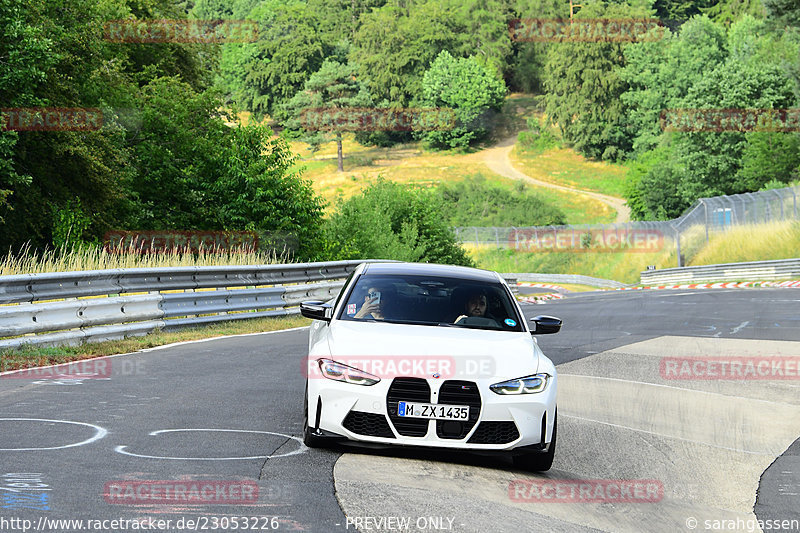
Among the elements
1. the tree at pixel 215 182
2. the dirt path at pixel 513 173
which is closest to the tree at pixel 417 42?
the dirt path at pixel 513 173

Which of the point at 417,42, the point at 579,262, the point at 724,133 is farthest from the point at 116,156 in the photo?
the point at 417,42

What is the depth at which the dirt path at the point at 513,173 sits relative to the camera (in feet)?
331

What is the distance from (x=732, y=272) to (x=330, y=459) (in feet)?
134

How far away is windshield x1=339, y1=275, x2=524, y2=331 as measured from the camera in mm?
8523

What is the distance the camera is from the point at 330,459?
734 cm

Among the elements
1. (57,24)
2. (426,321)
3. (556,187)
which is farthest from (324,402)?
(556,187)

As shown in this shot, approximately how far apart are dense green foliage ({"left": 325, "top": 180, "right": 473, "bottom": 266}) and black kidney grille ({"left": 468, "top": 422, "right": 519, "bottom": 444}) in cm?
2882

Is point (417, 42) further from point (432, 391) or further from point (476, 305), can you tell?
point (432, 391)

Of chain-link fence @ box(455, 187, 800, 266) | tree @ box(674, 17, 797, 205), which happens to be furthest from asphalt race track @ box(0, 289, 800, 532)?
tree @ box(674, 17, 797, 205)

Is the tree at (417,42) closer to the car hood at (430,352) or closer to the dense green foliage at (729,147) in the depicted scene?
the dense green foliage at (729,147)

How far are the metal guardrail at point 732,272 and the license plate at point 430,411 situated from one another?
3751 cm

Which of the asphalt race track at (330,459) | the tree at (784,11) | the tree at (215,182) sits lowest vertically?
the tree at (215,182)

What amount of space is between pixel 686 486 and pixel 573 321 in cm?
1472

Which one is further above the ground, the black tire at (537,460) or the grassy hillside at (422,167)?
the black tire at (537,460)
